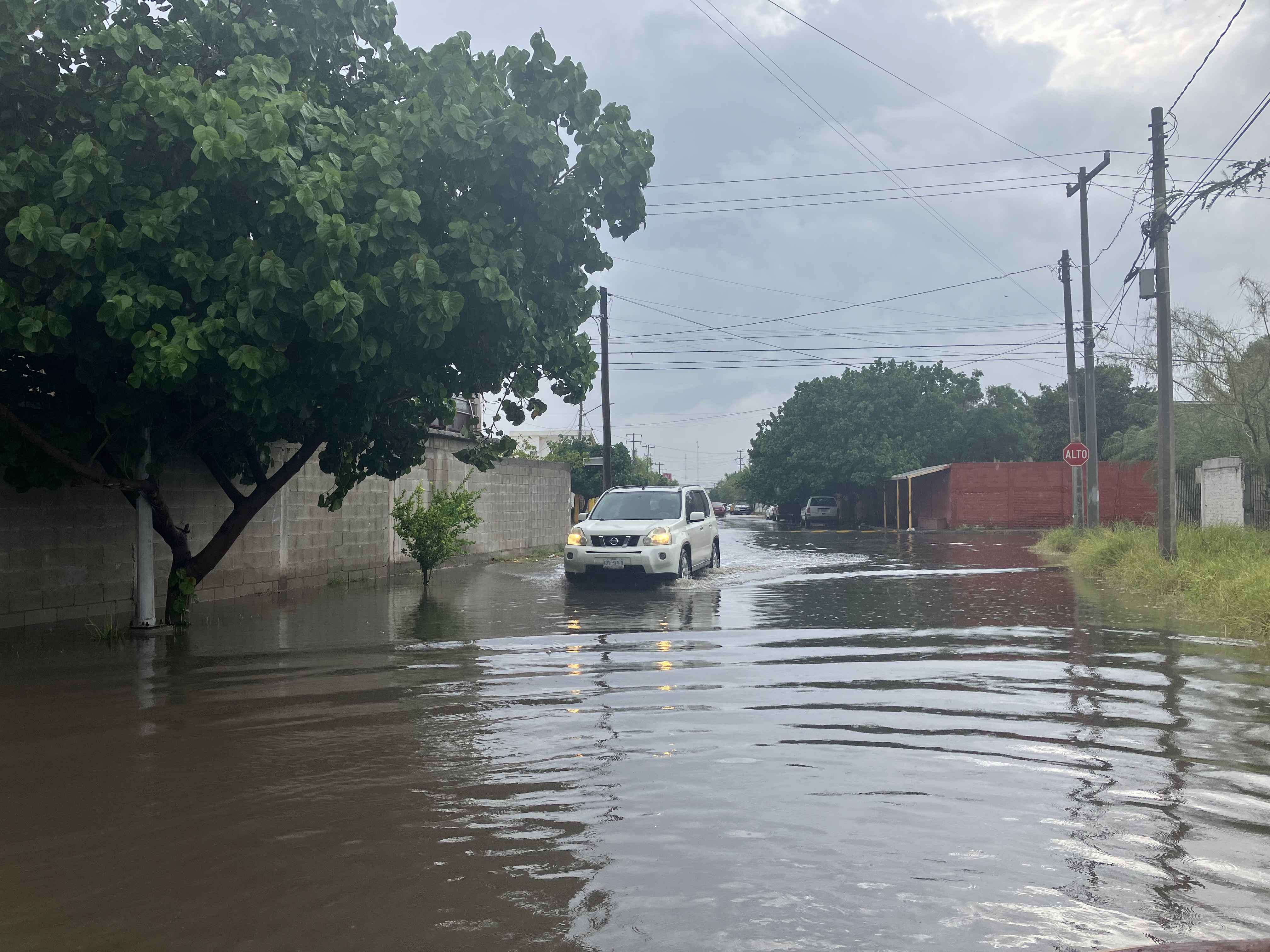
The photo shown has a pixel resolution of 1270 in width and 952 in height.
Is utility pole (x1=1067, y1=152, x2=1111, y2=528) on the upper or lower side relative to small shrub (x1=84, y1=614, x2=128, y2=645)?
upper

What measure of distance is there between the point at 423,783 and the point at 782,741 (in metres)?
2.19

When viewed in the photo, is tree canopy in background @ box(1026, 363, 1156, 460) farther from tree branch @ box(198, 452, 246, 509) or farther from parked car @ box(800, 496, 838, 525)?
tree branch @ box(198, 452, 246, 509)

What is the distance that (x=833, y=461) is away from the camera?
59406mm

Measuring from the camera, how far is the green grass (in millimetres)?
11891

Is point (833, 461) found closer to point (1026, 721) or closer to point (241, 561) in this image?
point (241, 561)

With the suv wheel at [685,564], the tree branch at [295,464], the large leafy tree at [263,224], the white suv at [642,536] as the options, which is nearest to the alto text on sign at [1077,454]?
the white suv at [642,536]

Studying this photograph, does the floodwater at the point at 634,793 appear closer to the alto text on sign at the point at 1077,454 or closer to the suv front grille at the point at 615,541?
the suv front grille at the point at 615,541

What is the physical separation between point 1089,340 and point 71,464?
24421 millimetres

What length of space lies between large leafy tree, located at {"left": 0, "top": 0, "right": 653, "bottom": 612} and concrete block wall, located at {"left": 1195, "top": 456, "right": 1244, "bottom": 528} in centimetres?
1427

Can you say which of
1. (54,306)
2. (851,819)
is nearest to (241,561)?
(54,306)

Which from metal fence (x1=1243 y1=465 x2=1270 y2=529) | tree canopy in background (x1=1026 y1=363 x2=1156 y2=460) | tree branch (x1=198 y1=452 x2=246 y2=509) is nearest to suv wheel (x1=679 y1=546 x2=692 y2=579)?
tree branch (x1=198 y1=452 x2=246 y2=509)

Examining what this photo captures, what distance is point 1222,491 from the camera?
2148cm

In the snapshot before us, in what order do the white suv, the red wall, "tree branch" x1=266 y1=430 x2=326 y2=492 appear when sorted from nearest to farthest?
"tree branch" x1=266 y1=430 x2=326 y2=492 < the white suv < the red wall

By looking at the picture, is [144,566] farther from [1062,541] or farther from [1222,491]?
[1062,541]
